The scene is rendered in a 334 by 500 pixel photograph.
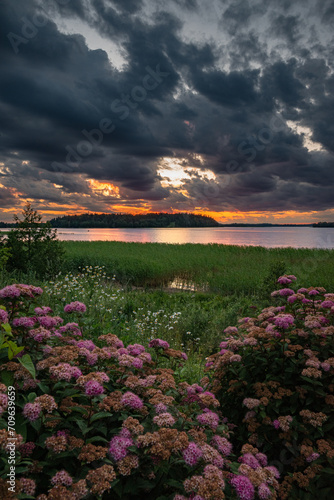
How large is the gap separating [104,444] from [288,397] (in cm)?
199

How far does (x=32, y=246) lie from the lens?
1291cm

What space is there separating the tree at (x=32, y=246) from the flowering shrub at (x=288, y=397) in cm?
1072

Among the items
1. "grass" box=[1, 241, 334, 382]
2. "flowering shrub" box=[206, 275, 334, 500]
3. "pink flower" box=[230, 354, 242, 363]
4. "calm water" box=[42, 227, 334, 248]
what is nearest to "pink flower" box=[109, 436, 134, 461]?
"flowering shrub" box=[206, 275, 334, 500]

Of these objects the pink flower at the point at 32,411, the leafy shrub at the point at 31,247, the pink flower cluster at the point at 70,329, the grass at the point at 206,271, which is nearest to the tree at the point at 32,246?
the leafy shrub at the point at 31,247

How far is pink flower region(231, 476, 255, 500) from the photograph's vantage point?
5.73 feet

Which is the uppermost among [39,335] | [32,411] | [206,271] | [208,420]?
[39,335]

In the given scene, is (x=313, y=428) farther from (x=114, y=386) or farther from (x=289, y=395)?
(x=114, y=386)

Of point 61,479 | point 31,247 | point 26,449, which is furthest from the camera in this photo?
point 31,247

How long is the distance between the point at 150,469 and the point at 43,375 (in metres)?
1.08

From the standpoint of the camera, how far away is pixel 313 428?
9.26ft

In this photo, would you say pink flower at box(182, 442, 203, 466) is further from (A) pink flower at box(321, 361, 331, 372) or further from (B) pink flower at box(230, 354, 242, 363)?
(A) pink flower at box(321, 361, 331, 372)

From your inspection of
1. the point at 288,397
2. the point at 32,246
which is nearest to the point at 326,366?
the point at 288,397

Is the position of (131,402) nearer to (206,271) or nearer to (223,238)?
(206,271)

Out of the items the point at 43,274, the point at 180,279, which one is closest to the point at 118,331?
the point at 43,274
